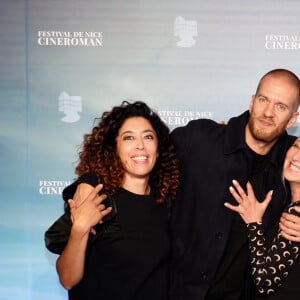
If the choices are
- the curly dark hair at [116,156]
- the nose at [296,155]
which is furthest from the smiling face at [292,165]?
the curly dark hair at [116,156]

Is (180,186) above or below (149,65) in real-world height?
below

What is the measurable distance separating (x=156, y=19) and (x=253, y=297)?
4.82ft

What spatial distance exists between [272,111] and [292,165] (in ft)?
0.79

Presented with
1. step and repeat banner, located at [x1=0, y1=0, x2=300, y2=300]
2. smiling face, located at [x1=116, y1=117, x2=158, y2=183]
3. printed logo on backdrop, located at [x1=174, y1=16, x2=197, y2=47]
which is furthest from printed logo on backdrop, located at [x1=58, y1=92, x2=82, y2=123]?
smiling face, located at [x1=116, y1=117, x2=158, y2=183]

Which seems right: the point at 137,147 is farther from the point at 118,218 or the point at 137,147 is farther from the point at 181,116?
the point at 181,116

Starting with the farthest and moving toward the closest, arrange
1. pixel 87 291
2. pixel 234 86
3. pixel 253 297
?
pixel 234 86, pixel 253 297, pixel 87 291

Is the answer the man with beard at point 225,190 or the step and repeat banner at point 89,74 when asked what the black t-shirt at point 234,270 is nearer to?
the man with beard at point 225,190

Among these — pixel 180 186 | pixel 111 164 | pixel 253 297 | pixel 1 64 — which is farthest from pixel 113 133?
pixel 1 64

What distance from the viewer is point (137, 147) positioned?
79.5 inches

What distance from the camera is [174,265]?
2252 mm

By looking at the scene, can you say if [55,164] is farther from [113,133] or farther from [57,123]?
[113,133]

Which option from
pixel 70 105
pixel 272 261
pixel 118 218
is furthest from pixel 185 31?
pixel 272 261

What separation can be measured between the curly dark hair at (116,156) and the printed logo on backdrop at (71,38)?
2.75 feet

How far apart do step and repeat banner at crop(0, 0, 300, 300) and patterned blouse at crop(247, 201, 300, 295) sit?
3.24ft
